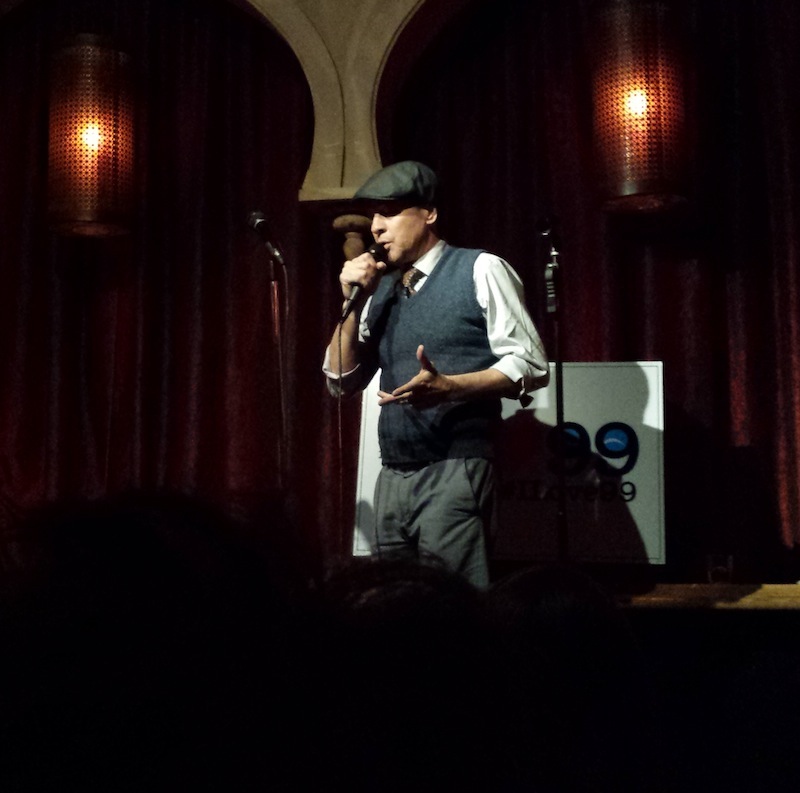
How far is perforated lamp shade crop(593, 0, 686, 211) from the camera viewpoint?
3385 mm

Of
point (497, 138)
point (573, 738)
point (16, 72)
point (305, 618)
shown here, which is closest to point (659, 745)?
point (573, 738)

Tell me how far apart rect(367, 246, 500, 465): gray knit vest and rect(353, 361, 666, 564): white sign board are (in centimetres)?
67

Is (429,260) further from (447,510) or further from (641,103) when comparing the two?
(641,103)

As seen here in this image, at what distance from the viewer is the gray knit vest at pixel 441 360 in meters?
2.44

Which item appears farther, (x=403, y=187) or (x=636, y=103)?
(x=636, y=103)

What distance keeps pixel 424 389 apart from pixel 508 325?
30cm

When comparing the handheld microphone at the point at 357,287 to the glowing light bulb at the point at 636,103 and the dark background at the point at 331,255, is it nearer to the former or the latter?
the dark background at the point at 331,255

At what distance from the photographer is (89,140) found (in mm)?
3846

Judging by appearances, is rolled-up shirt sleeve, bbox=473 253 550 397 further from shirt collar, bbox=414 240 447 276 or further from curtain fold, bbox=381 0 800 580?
curtain fold, bbox=381 0 800 580

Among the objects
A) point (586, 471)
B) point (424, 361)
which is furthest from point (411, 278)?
point (586, 471)

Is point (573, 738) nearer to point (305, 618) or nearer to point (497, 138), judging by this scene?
point (305, 618)

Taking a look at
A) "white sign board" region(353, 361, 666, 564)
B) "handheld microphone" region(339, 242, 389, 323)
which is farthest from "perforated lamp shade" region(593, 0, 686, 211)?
"handheld microphone" region(339, 242, 389, 323)

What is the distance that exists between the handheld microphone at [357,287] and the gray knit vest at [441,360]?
0.40 ft

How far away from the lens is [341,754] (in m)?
0.33
